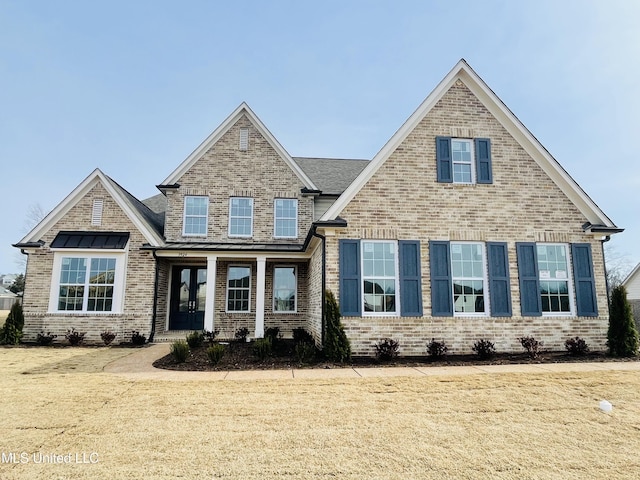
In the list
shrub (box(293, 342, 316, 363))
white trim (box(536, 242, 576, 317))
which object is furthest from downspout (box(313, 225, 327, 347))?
white trim (box(536, 242, 576, 317))

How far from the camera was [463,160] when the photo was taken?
11109 mm

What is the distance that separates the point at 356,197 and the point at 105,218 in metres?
9.72

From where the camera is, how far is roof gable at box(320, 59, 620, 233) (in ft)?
35.4

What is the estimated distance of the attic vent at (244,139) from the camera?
52.4 feet

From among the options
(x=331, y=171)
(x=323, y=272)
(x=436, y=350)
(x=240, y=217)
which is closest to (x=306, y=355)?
(x=323, y=272)

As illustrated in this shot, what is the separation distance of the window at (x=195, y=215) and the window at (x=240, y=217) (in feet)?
3.43

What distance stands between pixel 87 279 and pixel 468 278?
12861 millimetres

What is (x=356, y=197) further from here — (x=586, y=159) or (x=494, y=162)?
(x=586, y=159)

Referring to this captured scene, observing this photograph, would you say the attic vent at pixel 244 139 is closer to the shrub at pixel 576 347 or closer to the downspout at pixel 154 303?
the downspout at pixel 154 303

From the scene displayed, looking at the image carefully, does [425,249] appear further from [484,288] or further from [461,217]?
[484,288]

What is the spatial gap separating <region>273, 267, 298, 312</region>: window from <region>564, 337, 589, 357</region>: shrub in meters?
9.36

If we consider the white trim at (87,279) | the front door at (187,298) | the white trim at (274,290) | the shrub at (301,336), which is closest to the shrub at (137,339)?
the white trim at (87,279)

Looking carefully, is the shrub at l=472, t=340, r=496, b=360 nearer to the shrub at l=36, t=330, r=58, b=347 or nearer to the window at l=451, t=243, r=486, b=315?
the window at l=451, t=243, r=486, b=315

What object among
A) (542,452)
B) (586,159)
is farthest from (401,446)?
(586,159)
